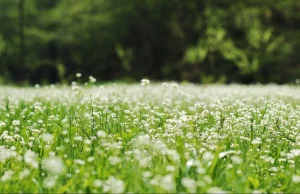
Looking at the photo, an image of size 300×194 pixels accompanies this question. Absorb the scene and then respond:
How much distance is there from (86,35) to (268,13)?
14643 millimetres

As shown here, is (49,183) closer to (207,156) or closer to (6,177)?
(6,177)

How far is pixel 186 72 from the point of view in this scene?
3412 centimetres

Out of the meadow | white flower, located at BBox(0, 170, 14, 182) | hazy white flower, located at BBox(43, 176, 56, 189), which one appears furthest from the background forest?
hazy white flower, located at BBox(43, 176, 56, 189)

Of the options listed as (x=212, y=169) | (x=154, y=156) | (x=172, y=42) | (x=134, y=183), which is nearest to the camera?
(x=134, y=183)

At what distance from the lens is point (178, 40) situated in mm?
36219

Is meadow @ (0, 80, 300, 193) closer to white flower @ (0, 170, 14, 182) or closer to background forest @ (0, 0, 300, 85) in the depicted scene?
white flower @ (0, 170, 14, 182)

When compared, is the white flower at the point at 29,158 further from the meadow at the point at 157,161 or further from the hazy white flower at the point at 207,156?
the hazy white flower at the point at 207,156

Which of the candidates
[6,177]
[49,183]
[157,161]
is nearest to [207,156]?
[157,161]

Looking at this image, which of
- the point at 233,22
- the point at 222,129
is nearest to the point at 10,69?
the point at 233,22

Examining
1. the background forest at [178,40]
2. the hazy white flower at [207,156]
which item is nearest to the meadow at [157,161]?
the hazy white flower at [207,156]

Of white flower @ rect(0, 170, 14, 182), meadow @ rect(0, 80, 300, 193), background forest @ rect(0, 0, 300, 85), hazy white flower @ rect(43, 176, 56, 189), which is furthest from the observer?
background forest @ rect(0, 0, 300, 85)

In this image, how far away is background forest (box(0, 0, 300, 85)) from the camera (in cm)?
3319

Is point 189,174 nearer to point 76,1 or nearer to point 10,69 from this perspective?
point 76,1

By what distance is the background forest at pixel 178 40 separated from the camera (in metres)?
33.2
